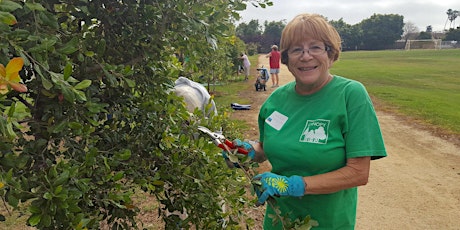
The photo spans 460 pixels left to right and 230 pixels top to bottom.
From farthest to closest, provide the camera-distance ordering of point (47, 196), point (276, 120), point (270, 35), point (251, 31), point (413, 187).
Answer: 1. point (270, 35)
2. point (251, 31)
3. point (413, 187)
4. point (276, 120)
5. point (47, 196)

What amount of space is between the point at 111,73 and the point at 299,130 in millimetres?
978

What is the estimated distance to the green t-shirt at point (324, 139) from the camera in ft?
6.24

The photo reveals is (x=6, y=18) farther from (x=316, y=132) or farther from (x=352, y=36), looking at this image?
(x=352, y=36)

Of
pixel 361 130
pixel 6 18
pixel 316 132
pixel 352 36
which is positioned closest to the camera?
pixel 6 18

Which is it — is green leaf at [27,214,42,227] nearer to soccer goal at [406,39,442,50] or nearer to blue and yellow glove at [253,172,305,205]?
blue and yellow glove at [253,172,305,205]

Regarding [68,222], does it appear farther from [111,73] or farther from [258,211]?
[258,211]

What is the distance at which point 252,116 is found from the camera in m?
11.4

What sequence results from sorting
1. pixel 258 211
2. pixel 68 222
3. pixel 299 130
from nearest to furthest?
pixel 68 222 < pixel 299 130 < pixel 258 211

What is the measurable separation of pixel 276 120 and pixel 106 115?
90cm

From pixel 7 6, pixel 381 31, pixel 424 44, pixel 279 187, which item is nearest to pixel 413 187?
pixel 279 187

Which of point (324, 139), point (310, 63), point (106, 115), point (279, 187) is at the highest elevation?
point (310, 63)

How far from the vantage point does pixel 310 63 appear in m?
2.05

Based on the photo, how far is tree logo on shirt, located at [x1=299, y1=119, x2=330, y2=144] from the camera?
197cm

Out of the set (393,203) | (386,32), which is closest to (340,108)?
(393,203)
